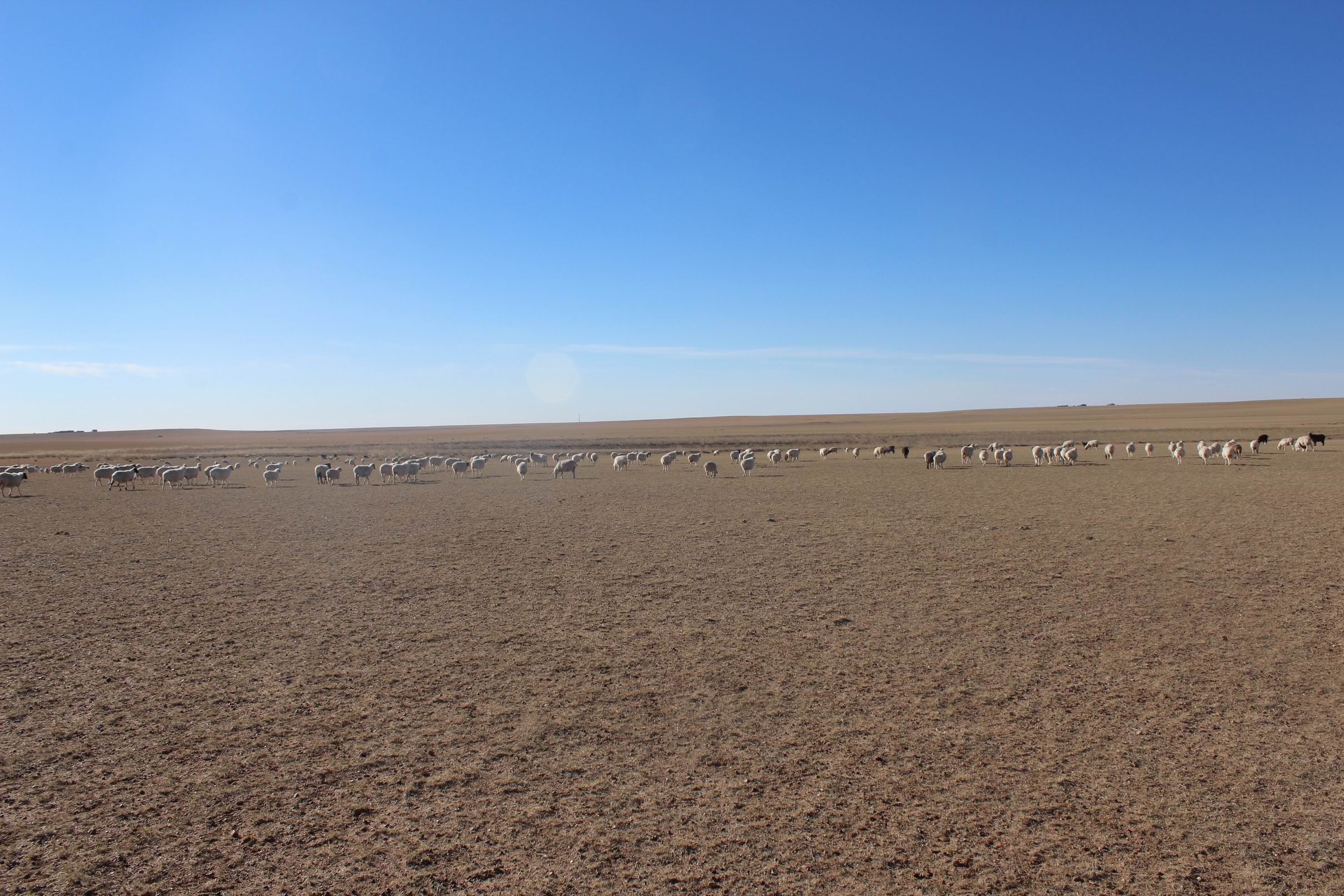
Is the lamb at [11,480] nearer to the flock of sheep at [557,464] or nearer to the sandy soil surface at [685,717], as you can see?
the flock of sheep at [557,464]

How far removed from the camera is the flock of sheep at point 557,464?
3472 centimetres

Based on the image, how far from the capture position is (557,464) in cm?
3641

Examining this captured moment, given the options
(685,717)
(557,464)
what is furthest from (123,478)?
(685,717)

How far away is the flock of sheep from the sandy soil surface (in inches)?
795

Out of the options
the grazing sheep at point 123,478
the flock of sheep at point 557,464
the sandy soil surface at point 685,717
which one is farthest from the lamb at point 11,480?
the sandy soil surface at point 685,717

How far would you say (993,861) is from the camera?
460cm

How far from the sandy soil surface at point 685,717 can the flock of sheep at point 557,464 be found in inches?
795

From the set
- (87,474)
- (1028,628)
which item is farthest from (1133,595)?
(87,474)

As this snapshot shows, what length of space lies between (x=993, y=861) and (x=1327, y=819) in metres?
2.36

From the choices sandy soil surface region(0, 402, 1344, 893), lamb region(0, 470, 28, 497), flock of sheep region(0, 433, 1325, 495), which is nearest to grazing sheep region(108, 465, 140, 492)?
flock of sheep region(0, 433, 1325, 495)

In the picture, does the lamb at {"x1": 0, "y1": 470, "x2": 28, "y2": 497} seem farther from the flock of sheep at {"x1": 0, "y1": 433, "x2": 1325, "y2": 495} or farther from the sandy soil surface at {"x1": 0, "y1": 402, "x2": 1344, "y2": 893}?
the sandy soil surface at {"x1": 0, "y1": 402, "x2": 1344, "y2": 893}

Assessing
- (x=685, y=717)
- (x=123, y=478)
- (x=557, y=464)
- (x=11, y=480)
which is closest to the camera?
(x=685, y=717)

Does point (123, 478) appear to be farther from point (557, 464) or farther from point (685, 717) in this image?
point (685, 717)

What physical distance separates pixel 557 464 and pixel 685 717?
30.2 metres
